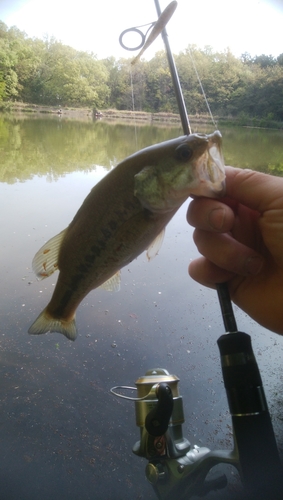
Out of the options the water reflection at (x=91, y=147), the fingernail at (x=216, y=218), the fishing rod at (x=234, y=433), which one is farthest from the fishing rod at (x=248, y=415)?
the water reflection at (x=91, y=147)

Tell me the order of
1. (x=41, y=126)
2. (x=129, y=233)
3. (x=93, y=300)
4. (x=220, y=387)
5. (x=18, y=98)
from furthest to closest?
(x=41, y=126) < (x=18, y=98) < (x=93, y=300) < (x=220, y=387) < (x=129, y=233)

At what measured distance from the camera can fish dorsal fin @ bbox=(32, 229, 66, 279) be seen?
115 cm

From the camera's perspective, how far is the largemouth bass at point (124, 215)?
0.95 meters

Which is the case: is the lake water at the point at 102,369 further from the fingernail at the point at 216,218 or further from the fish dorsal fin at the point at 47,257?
the fingernail at the point at 216,218

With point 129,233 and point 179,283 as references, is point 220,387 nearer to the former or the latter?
point 179,283

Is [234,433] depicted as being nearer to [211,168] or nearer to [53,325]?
[53,325]

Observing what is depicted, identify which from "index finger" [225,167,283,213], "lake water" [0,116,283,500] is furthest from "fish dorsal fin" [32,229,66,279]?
"lake water" [0,116,283,500]

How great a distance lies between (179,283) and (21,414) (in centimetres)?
175

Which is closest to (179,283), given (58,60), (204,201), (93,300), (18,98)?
(93,300)

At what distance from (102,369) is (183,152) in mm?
1701

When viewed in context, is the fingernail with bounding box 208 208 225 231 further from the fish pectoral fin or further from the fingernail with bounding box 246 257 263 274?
the fish pectoral fin

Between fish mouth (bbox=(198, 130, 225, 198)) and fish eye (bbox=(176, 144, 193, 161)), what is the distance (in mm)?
38

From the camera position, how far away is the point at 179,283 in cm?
318

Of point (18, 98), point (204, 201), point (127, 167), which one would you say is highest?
point (18, 98)
